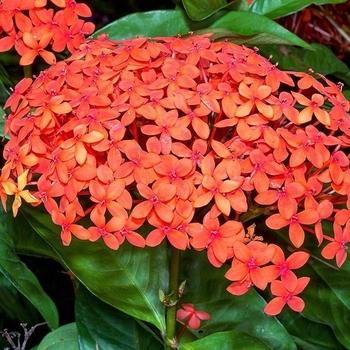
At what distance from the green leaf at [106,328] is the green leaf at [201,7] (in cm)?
39

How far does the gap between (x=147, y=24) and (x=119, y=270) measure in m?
0.38

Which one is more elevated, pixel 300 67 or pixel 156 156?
pixel 156 156

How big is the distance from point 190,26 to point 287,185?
40 cm

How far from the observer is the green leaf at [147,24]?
3.54 ft

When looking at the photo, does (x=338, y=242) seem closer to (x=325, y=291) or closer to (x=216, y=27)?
(x=325, y=291)

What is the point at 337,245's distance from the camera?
30.5 inches

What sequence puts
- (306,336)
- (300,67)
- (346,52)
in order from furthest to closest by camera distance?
(346,52), (300,67), (306,336)

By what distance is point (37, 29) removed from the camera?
3.17 feet

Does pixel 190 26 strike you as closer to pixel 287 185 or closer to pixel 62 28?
pixel 62 28

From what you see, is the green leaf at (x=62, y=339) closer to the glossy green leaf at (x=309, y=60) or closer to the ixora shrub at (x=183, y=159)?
the ixora shrub at (x=183, y=159)

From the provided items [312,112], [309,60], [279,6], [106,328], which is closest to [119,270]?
[106,328]

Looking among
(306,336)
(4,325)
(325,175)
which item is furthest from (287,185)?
(4,325)

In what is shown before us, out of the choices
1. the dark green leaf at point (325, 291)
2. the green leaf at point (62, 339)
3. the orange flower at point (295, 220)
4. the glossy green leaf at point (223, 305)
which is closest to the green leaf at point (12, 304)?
the green leaf at point (62, 339)

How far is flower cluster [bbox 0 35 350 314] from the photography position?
0.73 meters
